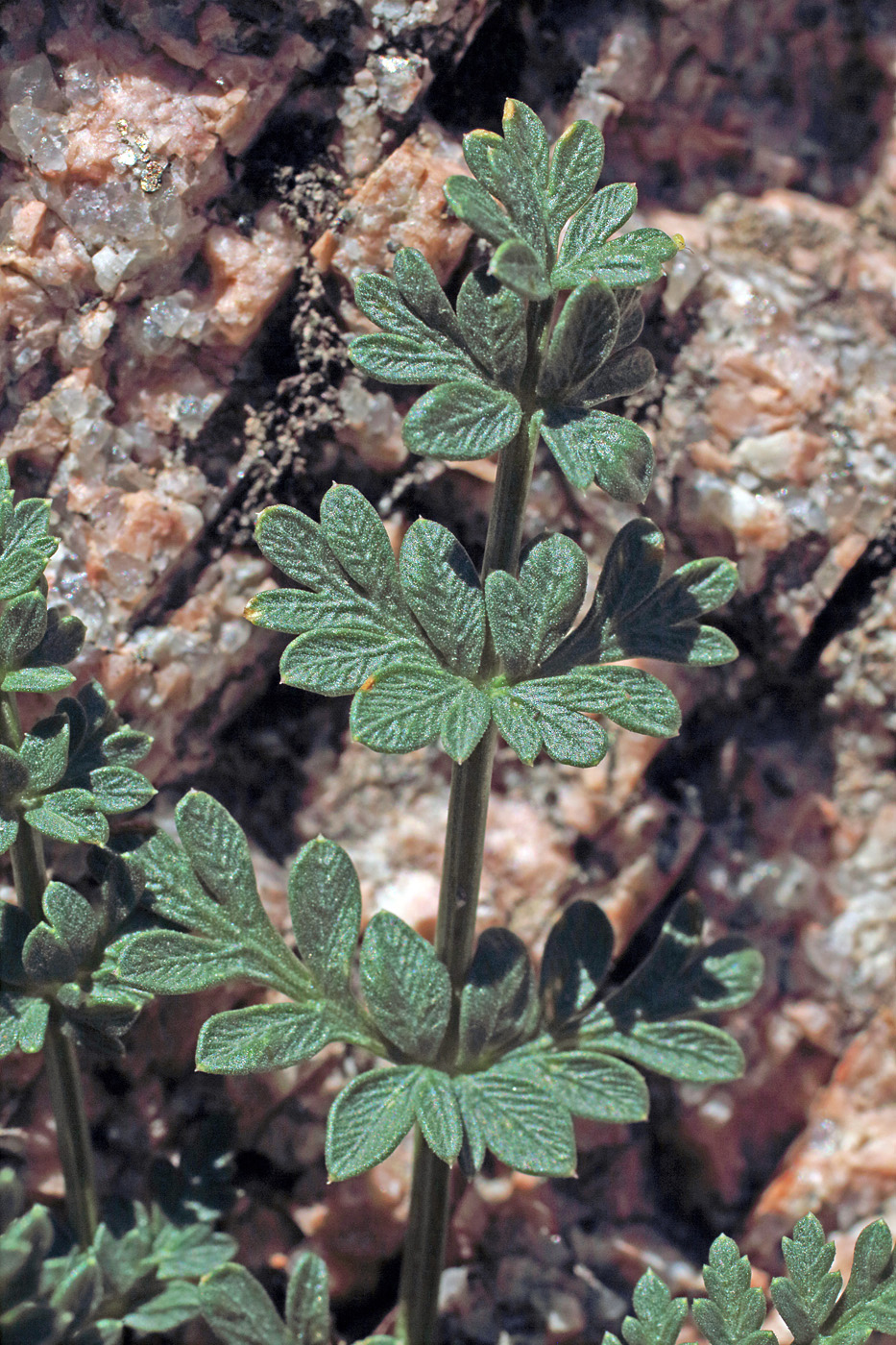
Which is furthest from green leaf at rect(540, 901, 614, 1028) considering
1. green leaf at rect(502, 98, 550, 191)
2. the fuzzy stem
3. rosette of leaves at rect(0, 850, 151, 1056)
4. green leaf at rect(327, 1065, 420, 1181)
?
green leaf at rect(502, 98, 550, 191)

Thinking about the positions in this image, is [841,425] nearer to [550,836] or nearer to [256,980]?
[550,836]

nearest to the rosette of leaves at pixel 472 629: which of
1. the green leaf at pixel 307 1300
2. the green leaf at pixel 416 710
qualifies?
the green leaf at pixel 416 710

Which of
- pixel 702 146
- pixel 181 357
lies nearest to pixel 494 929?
pixel 181 357

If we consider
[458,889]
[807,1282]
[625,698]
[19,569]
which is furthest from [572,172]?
[807,1282]

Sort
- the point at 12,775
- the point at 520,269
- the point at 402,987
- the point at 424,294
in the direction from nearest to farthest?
the point at 520,269 < the point at 424,294 < the point at 12,775 < the point at 402,987

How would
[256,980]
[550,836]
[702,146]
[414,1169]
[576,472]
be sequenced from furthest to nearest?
[702,146] → [550,836] → [414,1169] → [256,980] → [576,472]

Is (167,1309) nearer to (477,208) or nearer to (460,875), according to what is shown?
(460,875)

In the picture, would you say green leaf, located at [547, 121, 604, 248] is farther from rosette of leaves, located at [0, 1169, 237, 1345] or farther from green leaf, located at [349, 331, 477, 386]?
rosette of leaves, located at [0, 1169, 237, 1345]
